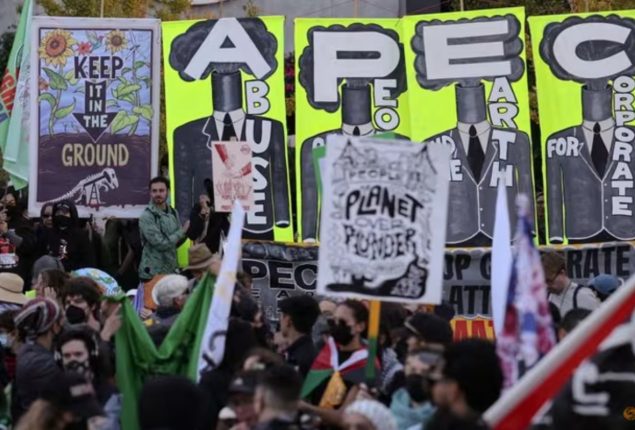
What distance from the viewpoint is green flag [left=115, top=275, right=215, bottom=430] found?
362 inches

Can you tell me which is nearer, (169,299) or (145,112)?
(169,299)

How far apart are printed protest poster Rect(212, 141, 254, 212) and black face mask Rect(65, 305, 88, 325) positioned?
172 inches

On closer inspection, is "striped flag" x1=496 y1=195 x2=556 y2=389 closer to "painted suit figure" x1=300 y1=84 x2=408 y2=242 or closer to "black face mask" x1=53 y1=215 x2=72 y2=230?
"painted suit figure" x1=300 y1=84 x2=408 y2=242

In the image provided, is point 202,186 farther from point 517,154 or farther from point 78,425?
point 78,425

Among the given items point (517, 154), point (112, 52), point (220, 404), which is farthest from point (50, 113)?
point (220, 404)

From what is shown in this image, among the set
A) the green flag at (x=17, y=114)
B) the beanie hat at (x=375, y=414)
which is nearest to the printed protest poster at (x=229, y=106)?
the green flag at (x=17, y=114)

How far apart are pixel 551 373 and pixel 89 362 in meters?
3.21

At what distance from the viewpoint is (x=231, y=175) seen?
1439 centimetres

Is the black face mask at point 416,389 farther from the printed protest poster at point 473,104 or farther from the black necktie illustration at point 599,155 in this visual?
the black necktie illustration at point 599,155

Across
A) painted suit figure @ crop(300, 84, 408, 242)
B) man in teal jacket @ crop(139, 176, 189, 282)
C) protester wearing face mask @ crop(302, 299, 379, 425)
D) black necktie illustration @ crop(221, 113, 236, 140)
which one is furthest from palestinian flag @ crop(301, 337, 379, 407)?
black necktie illustration @ crop(221, 113, 236, 140)

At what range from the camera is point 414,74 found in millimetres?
14727

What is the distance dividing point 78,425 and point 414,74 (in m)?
8.52

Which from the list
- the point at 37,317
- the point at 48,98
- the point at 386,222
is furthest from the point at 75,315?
the point at 48,98

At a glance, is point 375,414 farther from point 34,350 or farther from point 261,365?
point 34,350
